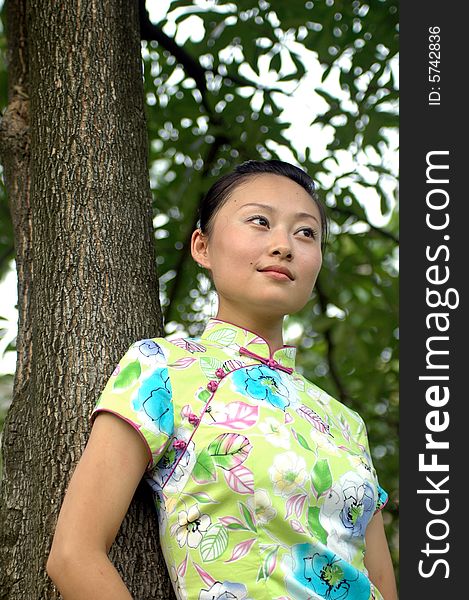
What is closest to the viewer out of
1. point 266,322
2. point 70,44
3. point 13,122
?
point 266,322

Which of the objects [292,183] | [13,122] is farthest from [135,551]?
[13,122]

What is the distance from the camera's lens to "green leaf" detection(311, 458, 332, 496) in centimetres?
177

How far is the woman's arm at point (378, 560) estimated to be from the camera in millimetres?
2096

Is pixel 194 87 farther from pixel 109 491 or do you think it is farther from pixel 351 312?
pixel 109 491

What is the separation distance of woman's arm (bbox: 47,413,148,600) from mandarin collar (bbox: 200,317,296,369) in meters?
0.39

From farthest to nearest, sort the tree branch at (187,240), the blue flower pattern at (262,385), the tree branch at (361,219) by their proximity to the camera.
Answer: the tree branch at (361,219), the tree branch at (187,240), the blue flower pattern at (262,385)

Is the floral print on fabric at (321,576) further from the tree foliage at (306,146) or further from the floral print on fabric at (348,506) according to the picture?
the tree foliage at (306,146)

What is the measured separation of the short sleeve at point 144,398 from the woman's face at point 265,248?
0.88ft

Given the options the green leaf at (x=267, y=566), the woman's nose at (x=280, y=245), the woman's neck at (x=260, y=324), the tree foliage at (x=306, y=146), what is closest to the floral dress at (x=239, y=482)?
the green leaf at (x=267, y=566)

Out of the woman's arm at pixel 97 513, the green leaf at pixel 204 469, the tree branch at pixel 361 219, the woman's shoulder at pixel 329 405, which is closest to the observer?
the woman's arm at pixel 97 513

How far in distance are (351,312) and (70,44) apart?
7.67 ft

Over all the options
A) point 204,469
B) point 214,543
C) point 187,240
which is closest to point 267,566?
point 214,543

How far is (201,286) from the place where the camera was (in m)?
3.75

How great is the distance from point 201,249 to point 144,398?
0.56m
